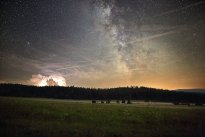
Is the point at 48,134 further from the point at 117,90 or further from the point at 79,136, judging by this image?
the point at 117,90

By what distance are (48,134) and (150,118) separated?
19.9 meters

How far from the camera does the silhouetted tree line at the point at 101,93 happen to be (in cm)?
15138

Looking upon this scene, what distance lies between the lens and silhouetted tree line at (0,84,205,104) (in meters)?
151

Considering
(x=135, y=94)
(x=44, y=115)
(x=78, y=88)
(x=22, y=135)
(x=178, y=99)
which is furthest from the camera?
(x=78, y=88)

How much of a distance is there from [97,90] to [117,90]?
42.4ft

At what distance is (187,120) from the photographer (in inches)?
1462

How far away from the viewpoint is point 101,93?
158 metres

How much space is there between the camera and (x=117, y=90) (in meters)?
162

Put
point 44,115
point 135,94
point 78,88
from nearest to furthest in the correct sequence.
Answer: point 44,115
point 135,94
point 78,88

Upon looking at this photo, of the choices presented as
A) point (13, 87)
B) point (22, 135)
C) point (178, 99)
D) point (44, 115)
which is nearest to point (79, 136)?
point (22, 135)

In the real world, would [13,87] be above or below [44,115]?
above

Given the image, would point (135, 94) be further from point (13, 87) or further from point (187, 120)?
point (187, 120)

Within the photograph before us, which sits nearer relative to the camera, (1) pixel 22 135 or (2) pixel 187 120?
(1) pixel 22 135

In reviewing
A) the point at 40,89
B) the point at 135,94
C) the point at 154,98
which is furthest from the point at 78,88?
the point at 154,98
